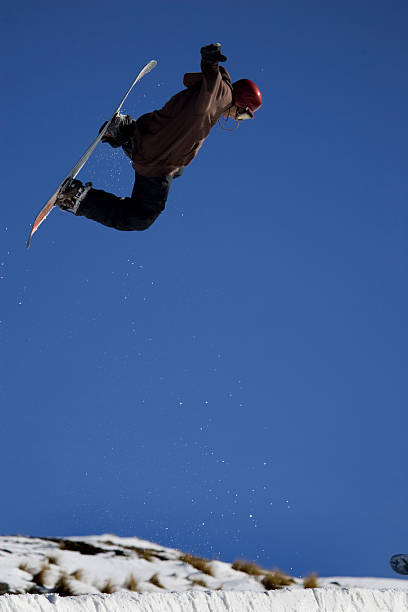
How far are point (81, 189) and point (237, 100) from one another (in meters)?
1.95

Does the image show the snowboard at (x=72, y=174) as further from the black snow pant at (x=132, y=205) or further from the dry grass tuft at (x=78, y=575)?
the dry grass tuft at (x=78, y=575)

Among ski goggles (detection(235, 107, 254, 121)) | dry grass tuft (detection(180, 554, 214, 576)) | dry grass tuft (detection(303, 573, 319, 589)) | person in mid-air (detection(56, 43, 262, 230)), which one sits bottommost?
dry grass tuft (detection(180, 554, 214, 576))

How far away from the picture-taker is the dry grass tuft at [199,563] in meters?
11.1

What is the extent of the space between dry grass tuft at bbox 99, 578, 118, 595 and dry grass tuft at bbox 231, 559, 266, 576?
8.61 feet

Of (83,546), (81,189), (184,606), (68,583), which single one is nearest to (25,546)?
(83,546)

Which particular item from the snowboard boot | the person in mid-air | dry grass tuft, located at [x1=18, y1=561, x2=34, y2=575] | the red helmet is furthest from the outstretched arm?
dry grass tuft, located at [x1=18, y1=561, x2=34, y2=575]

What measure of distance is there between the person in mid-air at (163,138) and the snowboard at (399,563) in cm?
470

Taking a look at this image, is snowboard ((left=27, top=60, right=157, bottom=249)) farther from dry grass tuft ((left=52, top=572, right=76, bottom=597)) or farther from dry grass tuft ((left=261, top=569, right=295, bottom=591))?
dry grass tuft ((left=261, top=569, right=295, bottom=591))

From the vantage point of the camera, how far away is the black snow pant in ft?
24.6

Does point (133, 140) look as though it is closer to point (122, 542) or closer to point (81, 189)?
point (81, 189)

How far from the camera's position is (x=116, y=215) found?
7.59 m

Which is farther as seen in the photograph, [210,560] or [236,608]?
[210,560]

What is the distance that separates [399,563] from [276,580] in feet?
11.2

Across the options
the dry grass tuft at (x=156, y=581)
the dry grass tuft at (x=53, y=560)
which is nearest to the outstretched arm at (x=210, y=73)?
the dry grass tuft at (x=156, y=581)
